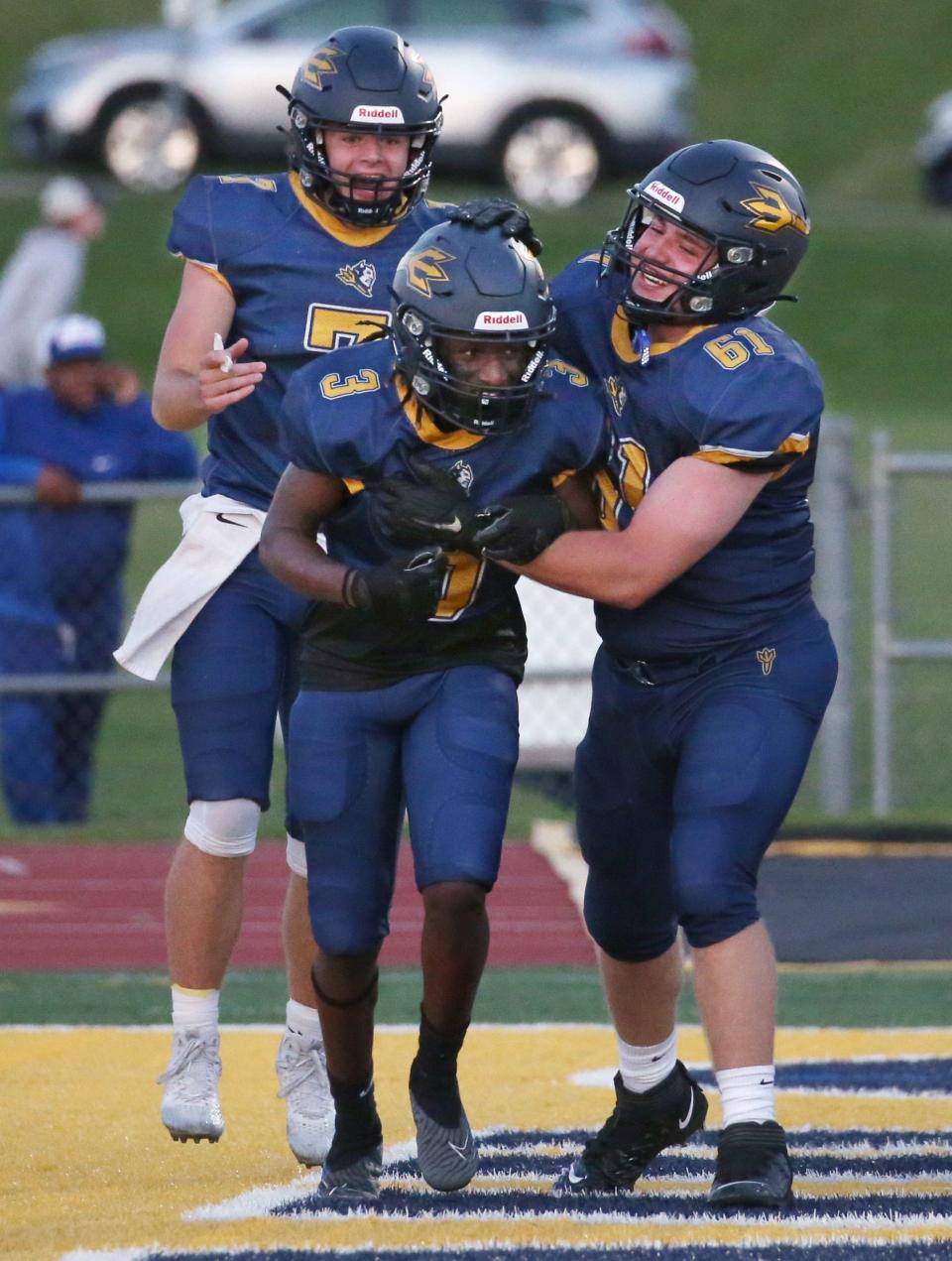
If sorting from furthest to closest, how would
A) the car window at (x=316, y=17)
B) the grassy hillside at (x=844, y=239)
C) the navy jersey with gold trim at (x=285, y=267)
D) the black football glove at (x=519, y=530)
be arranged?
the car window at (x=316, y=17) < the grassy hillside at (x=844, y=239) < the navy jersey with gold trim at (x=285, y=267) < the black football glove at (x=519, y=530)

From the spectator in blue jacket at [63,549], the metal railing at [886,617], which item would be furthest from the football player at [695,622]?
the spectator in blue jacket at [63,549]

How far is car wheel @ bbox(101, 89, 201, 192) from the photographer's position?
17.1 m

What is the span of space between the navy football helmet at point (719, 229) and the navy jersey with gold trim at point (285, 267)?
532 millimetres

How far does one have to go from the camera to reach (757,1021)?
3775mm

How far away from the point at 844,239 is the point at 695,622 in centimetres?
1537

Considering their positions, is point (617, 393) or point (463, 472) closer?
point (463, 472)

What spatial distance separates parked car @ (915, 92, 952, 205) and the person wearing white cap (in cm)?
1105

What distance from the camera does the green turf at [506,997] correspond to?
5.88 meters

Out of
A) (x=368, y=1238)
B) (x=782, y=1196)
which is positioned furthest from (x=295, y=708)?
(x=782, y=1196)

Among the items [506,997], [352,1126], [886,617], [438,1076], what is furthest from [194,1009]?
[886,617]

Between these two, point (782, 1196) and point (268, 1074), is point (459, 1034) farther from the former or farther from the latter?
point (268, 1074)

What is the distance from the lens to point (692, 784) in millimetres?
3846

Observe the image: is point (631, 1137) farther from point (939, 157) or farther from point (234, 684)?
point (939, 157)

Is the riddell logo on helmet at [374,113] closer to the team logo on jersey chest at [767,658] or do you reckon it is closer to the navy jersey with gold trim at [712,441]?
the navy jersey with gold trim at [712,441]
